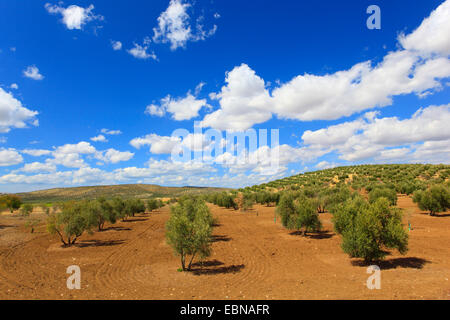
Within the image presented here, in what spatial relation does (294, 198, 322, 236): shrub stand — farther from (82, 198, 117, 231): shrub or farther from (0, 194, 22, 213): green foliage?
(0, 194, 22, 213): green foliage

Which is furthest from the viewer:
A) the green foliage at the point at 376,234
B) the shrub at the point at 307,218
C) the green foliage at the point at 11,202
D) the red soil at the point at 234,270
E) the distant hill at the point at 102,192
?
the distant hill at the point at 102,192

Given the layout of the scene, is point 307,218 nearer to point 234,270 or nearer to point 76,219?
point 234,270

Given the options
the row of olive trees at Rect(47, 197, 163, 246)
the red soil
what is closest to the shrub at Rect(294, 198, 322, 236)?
the red soil

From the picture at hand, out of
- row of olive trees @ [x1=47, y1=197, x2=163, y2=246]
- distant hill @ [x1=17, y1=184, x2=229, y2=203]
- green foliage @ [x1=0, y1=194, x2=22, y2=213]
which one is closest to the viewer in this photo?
row of olive trees @ [x1=47, y1=197, x2=163, y2=246]

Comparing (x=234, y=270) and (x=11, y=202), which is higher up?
(x=11, y=202)

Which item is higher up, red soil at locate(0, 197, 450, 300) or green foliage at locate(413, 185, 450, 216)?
green foliage at locate(413, 185, 450, 216)

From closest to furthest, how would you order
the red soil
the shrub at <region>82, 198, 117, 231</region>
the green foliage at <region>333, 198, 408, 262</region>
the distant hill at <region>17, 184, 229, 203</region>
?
the red soil < the green foliage at <region>333, 198, 408, 262</region> < the shrub at <region>82, 198, 117, 231</region> < the distant hill at <region>17, 184, 229, 203</region>

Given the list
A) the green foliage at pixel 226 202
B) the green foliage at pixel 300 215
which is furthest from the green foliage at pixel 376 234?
the green foliage at pixel 226 202

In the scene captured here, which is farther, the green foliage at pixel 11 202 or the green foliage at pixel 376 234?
the green foliage at pixel 11 202

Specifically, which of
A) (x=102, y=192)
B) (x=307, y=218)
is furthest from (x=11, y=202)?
(x=102, y=192)

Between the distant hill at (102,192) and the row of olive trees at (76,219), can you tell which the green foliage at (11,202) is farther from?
the distant hill at (102,192)

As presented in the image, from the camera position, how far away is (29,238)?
26.0 metres

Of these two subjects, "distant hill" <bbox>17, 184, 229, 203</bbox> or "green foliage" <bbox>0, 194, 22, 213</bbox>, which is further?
"distant hill" <bbox>17, 184, 229, 203</bbox>

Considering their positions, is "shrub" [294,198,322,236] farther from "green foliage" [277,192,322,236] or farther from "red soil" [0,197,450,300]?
"red soil" [0,197,450,300]
